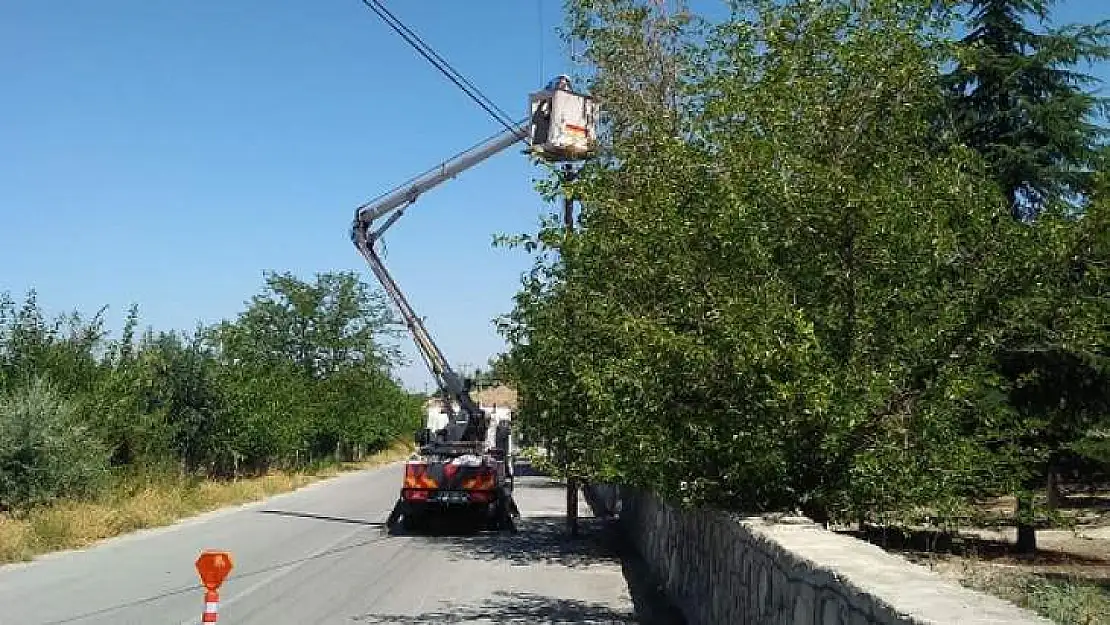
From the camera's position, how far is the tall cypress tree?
1554 centimetres

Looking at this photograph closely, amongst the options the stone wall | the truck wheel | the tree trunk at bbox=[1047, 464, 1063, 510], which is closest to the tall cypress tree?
the tree trunk at bbox=[1047, 464, 1063, 510]

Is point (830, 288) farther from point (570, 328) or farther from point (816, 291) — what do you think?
point (570, 328)

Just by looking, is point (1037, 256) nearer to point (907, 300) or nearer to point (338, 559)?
point (907, 300)

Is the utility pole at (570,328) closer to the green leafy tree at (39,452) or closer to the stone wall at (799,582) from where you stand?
the stone wall at (799,582)

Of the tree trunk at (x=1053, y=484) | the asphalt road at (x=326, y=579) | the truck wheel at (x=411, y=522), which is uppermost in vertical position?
the tree trunk at (x=1053, y=484)

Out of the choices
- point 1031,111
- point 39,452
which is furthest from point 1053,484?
point 39,452

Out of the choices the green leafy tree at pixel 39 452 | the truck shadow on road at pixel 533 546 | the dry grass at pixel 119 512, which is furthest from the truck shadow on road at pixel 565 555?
the green leafy tree at pixel 39 452

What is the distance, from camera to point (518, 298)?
1844 cm

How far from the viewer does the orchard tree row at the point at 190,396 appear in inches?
808

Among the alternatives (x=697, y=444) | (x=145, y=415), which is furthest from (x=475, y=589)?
(x=145, y=415)

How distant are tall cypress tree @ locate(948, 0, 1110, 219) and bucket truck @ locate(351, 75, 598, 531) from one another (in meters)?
6.16

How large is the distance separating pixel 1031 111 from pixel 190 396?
23.8 m

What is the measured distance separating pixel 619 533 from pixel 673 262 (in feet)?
42.7

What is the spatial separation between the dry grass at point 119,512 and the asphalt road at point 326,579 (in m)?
0.47
